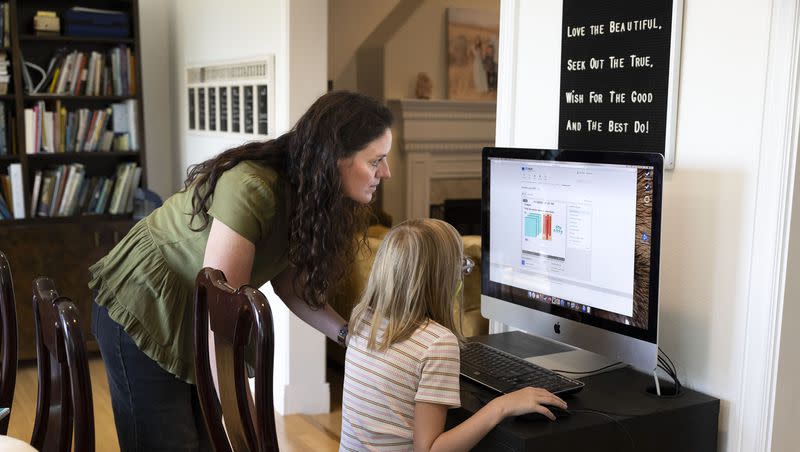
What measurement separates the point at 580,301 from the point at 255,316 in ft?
2.95

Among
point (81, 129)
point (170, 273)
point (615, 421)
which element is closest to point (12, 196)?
point (81, 129)

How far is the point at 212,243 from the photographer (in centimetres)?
169

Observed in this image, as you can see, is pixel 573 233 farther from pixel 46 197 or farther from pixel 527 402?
pixel 46 197

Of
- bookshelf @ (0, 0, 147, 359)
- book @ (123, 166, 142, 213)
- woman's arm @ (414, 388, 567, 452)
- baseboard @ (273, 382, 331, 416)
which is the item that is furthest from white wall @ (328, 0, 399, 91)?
woman's arm @ (414, 388, 567, 452)

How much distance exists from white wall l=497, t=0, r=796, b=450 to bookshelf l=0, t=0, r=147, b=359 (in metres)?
3.50

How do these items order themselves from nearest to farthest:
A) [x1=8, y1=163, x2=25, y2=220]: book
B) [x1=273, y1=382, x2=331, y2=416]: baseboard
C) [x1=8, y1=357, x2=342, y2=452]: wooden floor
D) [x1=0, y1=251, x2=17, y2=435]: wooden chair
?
[x1=0, y1=251, x2=17, y2=435]: wooden chair
[x1=8, y1=357, x2=342, y2=452]: wooden floor
[x1=273, y1=382, x2=331, y2=416]: baseboard
[x1=8, y1=163, x2=25, y2=220]: book

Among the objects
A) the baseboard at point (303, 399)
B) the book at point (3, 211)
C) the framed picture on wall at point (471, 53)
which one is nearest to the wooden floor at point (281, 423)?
the baseboard at point (303, 399)

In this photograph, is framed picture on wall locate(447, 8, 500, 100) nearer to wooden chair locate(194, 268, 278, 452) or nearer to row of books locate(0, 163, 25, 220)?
row of books locate(0, 163, 25, 220)

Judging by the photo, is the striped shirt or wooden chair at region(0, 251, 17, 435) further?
wooden chair at region(0, 251, 17, 435)

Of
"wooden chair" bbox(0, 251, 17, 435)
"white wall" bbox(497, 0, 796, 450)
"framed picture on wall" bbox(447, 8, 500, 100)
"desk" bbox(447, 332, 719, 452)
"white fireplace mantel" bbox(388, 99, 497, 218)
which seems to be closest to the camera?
"desk" bbox(447, 332, 719, 452)

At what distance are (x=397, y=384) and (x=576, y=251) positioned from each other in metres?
0.54

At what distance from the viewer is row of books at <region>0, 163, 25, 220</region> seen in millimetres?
4582

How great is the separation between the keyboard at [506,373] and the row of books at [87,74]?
3.49m

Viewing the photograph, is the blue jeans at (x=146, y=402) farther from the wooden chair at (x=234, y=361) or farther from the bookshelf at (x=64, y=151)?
the bookshelf at (x=64, y=151)
